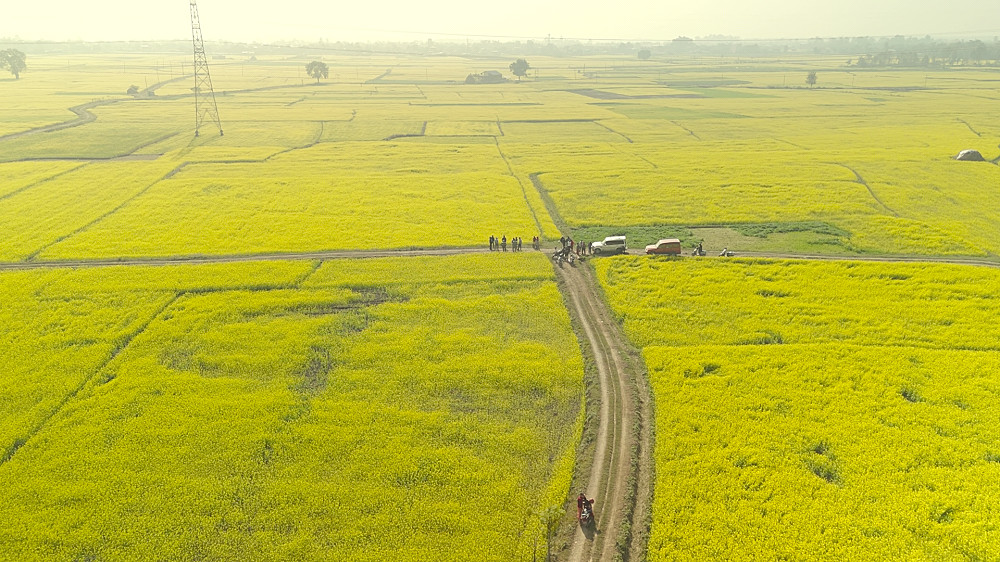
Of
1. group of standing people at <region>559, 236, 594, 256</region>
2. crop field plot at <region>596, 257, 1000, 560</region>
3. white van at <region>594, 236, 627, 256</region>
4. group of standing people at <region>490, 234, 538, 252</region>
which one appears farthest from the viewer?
group of standing people at <region>490, 234, 538, 252</region>

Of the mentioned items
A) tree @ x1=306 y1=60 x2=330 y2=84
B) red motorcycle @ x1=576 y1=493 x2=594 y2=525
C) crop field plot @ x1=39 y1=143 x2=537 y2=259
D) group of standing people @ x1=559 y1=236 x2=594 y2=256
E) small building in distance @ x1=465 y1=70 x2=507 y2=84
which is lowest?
red motorcycle @ x1=576 y1=493 x2=594 y2=525

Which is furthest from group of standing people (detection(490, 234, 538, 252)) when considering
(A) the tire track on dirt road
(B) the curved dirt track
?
(A) the tire track on dirt road

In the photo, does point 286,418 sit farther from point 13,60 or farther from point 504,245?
point 13,60

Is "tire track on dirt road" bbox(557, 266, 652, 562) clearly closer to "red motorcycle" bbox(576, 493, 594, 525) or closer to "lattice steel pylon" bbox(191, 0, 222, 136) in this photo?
"red motorcycle" bbox(576, 493, 594, 525)

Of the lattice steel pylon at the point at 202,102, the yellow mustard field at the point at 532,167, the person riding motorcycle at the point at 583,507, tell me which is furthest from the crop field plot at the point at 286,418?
the lattice steel pylon at the point at 202,102

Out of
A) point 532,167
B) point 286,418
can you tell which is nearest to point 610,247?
point 286,418

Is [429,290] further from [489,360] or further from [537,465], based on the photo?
[537,465]

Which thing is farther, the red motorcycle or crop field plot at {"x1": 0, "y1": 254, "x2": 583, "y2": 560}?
the red motorcycle
